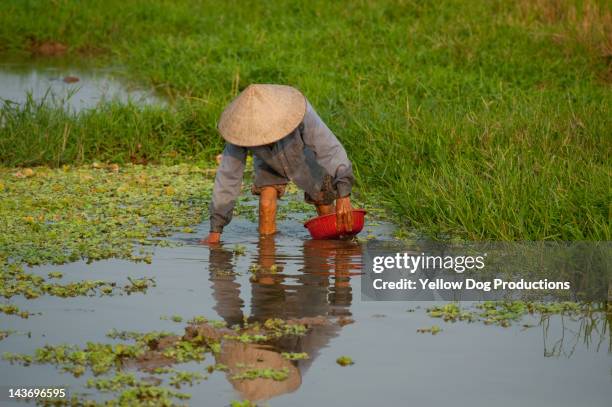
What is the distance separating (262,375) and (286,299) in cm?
136

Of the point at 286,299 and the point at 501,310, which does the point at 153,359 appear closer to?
the point at 286,299

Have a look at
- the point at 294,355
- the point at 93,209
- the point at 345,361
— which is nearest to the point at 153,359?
the point at 294,355

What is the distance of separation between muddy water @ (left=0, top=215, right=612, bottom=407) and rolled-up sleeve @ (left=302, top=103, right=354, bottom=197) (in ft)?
1.57

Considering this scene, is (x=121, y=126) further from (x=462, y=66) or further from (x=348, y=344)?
(x=348, y=344)

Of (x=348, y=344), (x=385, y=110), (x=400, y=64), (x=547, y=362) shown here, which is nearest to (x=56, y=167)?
(x=385, y=110)

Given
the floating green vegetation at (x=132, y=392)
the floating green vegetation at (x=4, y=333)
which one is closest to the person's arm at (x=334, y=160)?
the floating green vegetation at (x=4, y=333)

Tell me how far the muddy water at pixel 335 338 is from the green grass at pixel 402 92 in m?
1.28

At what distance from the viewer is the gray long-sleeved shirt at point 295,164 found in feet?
24.7

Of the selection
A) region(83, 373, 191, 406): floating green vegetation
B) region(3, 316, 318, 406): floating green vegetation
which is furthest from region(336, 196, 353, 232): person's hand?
region(83, 373, 191, 406): floating green vegetation

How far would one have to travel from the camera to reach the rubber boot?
7977 millimetres

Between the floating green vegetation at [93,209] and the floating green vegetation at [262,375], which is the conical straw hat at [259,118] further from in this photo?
the floating green vegetation at [262,375]

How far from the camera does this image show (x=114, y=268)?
23.2ft

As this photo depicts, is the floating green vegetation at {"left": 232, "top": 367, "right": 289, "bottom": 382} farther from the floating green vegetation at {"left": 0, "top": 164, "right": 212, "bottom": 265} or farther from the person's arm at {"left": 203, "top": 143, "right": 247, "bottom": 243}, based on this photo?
the person's arm at {"left": 203, "top": 143, "right": 247, "bottom": 243}

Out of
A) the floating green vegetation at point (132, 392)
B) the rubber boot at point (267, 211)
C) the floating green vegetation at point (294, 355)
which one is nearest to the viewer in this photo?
the floating green vegetation at point (132, 392)
